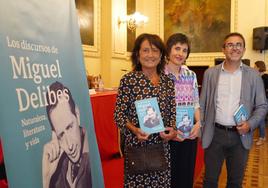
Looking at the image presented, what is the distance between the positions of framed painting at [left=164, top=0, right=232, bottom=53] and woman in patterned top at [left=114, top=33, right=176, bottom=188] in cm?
860

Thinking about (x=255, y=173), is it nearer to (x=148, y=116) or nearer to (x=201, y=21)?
(x=148, y=116)

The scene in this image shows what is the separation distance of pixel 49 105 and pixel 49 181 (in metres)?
0.42

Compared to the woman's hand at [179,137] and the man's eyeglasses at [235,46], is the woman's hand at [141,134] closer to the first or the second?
the woman's hand at [179,137]

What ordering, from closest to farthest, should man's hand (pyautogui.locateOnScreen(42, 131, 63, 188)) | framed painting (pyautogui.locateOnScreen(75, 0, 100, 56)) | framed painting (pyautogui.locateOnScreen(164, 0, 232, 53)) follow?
man's hand (pyautogui.locateOnScreen(42, 131, 63, 188)), framed painting (pyautogui.locateOnScreen(75, 0, 100, 56)), framed painting (pyautogui.locateOnScreen(164, 0, 232, 53))

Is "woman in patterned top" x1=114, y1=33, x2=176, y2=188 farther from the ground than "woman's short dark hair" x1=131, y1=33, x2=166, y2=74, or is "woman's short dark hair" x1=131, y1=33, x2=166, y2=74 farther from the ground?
"woman's short dark hair" x1=131, y1=33, x2=166, y2=74

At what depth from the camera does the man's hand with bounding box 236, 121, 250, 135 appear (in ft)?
8.64

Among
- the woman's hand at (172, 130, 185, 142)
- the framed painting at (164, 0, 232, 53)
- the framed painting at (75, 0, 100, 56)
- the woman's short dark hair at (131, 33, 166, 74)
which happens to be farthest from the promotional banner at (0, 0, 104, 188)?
the framed painting at (164, 0, 232, 53)

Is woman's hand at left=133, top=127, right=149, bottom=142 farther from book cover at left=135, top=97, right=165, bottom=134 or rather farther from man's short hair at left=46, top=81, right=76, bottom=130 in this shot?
man's short hair at left=46, top=81, right=76, bottom=130

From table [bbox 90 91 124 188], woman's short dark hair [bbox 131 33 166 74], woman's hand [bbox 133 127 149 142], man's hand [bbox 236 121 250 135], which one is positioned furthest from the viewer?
table [bbox 90 91 124 188]

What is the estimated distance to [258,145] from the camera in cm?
650

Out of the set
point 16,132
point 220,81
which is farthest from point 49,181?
point 220,81

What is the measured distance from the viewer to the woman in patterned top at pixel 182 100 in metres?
2.58

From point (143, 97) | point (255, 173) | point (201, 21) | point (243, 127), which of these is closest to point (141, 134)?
point (143, 97)

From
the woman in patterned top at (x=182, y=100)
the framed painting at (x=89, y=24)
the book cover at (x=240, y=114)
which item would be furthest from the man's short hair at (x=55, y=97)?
the framed painting at (x=89, y=24)
